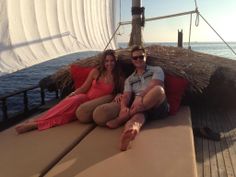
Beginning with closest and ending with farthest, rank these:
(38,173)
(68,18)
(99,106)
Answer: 1. (38,173)
2. (99,106)
3. (68,18)

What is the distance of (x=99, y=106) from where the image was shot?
4.77 m

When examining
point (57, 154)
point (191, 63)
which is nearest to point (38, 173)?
point (57, 154)

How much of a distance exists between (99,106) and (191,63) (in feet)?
7.44

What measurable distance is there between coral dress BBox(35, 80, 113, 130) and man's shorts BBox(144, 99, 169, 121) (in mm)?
869

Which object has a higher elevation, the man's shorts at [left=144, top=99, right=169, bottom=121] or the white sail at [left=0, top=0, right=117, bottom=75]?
the white sail at [left=0, top=0, right=117, bottom=75]

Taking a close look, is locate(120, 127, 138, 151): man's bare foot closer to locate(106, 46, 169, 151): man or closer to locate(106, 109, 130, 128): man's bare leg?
locate(106, 46, 169, 151): man

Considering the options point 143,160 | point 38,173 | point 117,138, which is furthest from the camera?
point 117,138

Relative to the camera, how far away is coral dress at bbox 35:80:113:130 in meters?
4.81

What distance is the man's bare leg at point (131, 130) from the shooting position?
3.73m

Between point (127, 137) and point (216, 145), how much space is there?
180cm

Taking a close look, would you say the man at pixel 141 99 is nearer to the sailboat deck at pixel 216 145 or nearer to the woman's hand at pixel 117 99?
the woman's hand at pixel 117 99

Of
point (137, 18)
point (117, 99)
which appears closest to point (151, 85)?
point (117, 99)

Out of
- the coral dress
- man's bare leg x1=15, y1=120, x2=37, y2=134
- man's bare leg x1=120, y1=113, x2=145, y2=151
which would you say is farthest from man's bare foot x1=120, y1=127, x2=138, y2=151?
man's bare leg x1=15, y1=120, x2=37, y2=134

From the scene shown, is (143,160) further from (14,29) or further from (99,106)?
(14,29)
